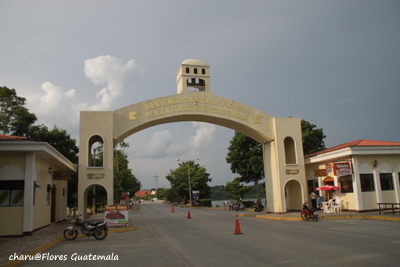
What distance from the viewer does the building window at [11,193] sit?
15.1 meters

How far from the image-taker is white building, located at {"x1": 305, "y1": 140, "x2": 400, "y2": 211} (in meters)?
20.6

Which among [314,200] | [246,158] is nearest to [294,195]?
[314,200]

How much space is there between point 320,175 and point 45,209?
17.0 metres

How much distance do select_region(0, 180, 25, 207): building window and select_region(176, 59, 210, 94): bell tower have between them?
1197 cm

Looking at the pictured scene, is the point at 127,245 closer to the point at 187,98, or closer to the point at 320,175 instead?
the point at 187,98

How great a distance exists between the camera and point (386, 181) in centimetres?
2156

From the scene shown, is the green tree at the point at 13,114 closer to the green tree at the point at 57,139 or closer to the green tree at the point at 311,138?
the green tree at the point at 57,139

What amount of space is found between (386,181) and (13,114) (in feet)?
115

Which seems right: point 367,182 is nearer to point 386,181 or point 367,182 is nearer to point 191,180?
point 386,181

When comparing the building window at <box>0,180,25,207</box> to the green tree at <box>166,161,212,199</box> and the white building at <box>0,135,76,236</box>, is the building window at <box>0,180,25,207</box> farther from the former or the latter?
the green tree at <box>166,161,212,199</box>

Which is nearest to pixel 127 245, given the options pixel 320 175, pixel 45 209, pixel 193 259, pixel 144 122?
A: pixel 193 259

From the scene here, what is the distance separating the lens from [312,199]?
948 inches

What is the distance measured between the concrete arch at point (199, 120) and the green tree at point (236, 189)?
546 inches

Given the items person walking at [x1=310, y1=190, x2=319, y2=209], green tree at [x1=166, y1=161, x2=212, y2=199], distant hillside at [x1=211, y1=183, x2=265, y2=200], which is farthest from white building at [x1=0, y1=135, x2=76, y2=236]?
green tree at [x1=166, y1=161, x2=212, y2=199]
